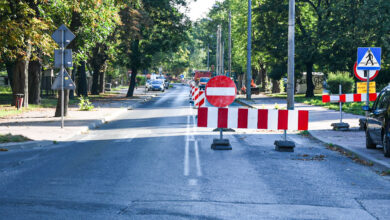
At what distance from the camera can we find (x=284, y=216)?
6.23 m

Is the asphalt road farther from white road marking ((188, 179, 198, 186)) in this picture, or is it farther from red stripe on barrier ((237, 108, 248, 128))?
red stripe on barrier ((237, 108, 248, 128))

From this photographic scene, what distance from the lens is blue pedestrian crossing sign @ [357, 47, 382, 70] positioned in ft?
48.0

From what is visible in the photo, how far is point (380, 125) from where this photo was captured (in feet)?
38.3

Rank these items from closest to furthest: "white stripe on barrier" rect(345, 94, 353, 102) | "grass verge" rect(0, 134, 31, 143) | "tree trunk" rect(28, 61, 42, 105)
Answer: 1. "grass verge" rect(0, 134, 31, 143)
2. "white stripe on barrier" rect(345, 94, 353, 102)
3. "tree trunk" rect(28, 61, 42, 105)

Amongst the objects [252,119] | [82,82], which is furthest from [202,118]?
[82,82]

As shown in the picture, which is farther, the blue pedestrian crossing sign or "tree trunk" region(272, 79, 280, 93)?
"tree trunk" region(272, 79, 280, 93)

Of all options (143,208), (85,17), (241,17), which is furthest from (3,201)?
Result: (241,17)

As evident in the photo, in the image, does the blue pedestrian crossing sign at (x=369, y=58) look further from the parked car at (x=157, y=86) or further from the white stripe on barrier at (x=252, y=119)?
the parked car at (x=157, y=86)

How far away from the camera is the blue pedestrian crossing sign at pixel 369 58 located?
14633 mm

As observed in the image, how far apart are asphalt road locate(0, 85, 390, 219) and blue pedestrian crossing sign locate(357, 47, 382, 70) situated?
2.80 m

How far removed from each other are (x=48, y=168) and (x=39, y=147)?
3630mm

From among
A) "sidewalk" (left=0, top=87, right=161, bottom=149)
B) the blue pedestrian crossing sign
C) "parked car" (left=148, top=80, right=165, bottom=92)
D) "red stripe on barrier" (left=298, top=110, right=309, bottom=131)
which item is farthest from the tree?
"red stripe on barrier" (left=298, top=110, right=309, bottom=131)

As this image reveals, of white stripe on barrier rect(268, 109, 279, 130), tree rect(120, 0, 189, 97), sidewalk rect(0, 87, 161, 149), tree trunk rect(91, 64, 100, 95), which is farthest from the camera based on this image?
tree trunk rect(91, 64, 100, 95)

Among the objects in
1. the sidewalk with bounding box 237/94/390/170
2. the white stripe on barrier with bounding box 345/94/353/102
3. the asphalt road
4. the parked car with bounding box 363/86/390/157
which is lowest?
the asphalt road
